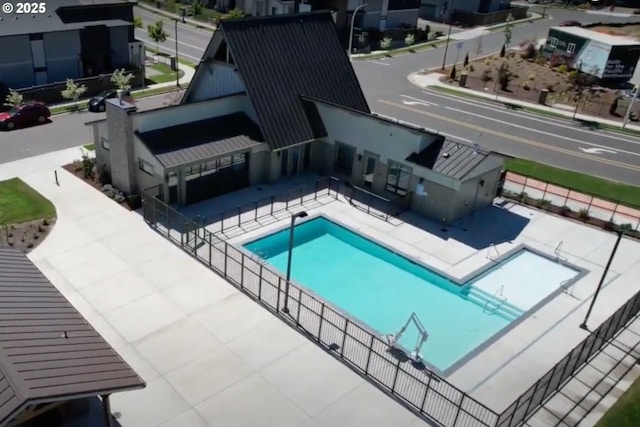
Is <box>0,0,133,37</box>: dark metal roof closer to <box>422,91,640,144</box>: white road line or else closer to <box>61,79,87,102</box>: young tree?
<box>61,79,87,102</box>: young tree

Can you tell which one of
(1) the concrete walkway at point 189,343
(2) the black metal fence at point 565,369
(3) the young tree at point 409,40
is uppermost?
(3) the young tree at point 409,40

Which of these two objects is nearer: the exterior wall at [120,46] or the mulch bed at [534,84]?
the exterior wall at [120,46]

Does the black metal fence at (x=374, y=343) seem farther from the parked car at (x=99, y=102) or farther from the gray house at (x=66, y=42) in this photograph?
the gray house at (x=66, y=42)

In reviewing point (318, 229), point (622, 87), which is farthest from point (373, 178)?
point (622, 87)

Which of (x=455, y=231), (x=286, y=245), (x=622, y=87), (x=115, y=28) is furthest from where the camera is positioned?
(x=622, y=87)

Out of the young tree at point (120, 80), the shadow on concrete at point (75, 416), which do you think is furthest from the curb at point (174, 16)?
the shadow on concrete at point (75, 416)

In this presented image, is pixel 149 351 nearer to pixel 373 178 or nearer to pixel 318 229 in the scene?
pixel 318 229
